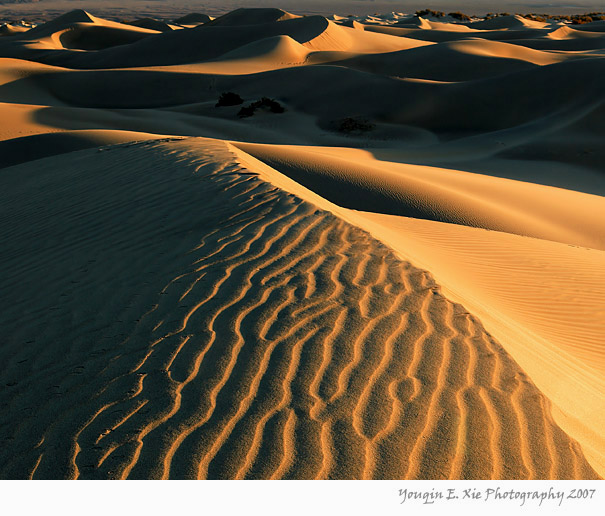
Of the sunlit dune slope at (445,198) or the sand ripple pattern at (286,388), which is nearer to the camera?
the sand ripple pattern at (286,388)

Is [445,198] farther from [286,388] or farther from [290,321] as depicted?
[286,388]

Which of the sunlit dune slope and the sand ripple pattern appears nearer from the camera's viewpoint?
the sand ripple pattern

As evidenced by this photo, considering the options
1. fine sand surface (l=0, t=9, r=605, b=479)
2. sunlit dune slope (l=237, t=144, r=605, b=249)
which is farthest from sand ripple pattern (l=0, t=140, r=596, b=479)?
sunlit dune slope (l=237, t=144, r=605, b=249)

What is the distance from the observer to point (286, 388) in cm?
356

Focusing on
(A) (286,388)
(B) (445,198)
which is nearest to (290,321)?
(A) (286,388)

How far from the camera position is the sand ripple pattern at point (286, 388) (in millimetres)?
3051

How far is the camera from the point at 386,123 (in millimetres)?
24641

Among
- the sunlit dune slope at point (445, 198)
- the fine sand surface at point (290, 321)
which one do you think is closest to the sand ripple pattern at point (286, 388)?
the fine sand surface at point (290, 321)

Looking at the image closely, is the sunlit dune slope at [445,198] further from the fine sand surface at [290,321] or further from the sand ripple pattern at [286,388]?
the sand ripple pattern at [286,388]

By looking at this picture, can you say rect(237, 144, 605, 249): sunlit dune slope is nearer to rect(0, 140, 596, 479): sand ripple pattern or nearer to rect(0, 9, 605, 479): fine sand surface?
rect(0, 9, 605, 479): fine sand surface

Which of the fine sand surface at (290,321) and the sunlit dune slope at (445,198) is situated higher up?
the fine sand surface at (290,321)

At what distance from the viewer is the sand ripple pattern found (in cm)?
305

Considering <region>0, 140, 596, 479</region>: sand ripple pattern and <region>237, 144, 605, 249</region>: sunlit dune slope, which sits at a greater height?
<region>0, 140, 596, 479</region>: sand ripple pattern
